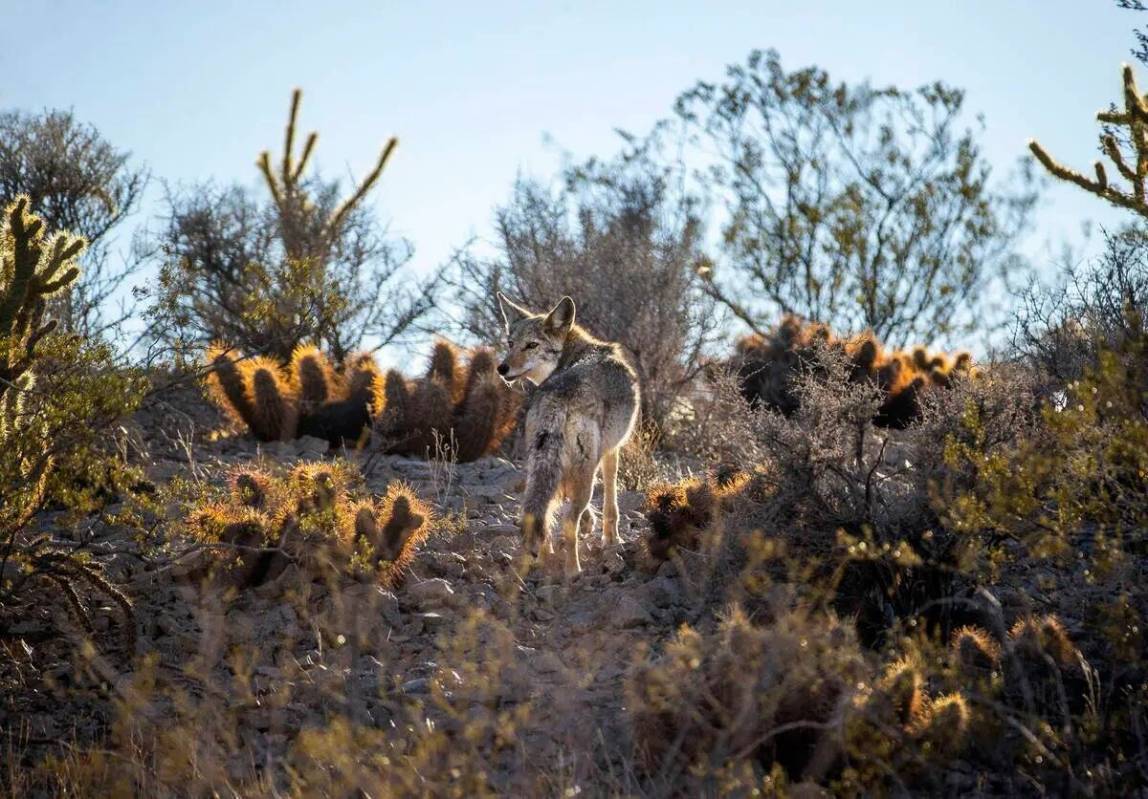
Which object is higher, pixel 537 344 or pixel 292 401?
pixel 537 344

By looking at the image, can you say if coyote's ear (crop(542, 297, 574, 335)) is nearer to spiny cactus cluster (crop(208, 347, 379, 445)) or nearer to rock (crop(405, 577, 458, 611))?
rock (crop(405, 577, 458, 611))

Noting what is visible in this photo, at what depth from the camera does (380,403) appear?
38.3 ft

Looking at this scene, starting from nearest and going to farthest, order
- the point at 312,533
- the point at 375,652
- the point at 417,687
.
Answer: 1. the point at 417,687
2. the point at 375,652
3. the point at 312,533

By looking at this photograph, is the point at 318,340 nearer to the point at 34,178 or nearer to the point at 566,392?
the point at 34,178

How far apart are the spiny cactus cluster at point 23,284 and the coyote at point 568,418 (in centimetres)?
280

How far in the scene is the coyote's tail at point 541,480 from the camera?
7.95 meters

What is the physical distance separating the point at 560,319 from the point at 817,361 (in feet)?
11.2

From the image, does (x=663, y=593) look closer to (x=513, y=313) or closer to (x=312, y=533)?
(x=312, y=533)

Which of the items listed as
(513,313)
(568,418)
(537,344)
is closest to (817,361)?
(513,313)

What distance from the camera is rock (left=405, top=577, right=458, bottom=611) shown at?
802cm

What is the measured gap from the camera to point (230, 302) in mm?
16047

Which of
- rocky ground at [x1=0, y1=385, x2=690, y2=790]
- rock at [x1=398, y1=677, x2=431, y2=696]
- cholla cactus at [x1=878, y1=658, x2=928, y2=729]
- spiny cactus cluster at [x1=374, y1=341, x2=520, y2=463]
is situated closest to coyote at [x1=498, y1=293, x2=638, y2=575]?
rocky ground at [x1=0, y1=385, x2=690, y2=790]

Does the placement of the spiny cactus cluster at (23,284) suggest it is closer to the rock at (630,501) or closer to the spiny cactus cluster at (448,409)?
the spiny cactus cluster at (448,409)

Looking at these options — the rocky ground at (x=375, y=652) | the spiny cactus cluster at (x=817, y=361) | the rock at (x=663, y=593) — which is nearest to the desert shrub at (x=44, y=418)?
the rocky ground at (x=375, y=652)
